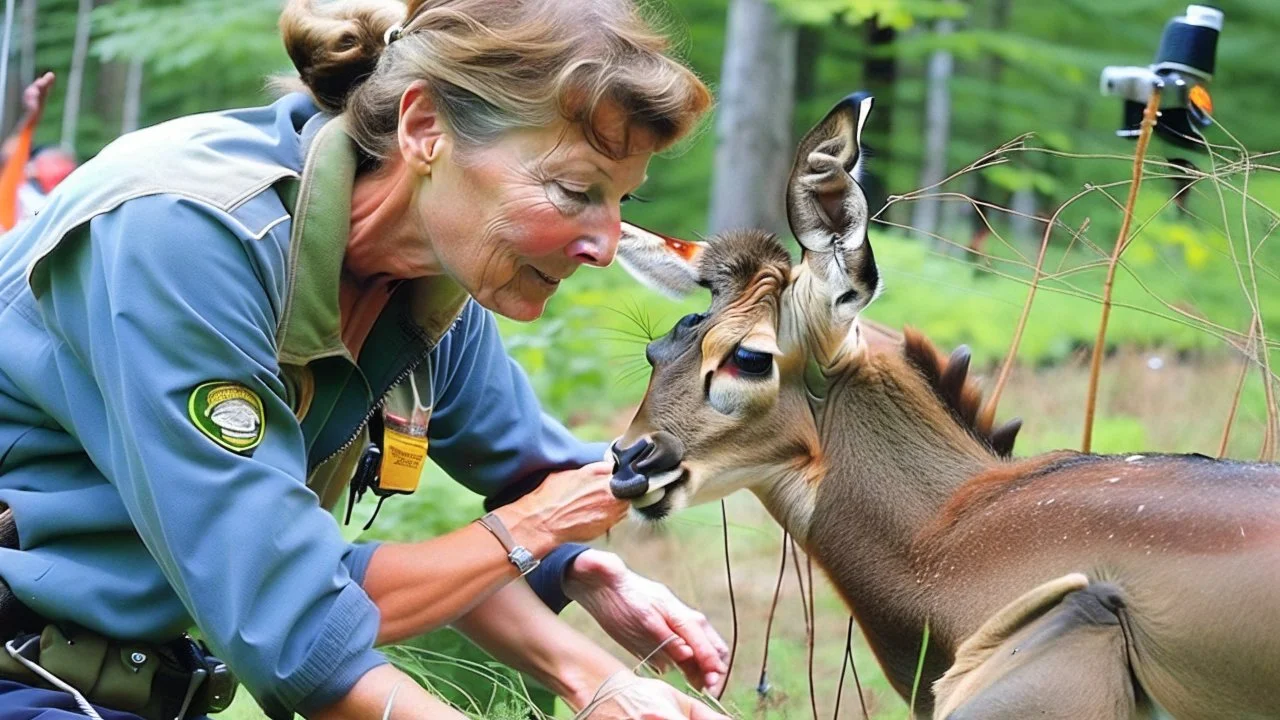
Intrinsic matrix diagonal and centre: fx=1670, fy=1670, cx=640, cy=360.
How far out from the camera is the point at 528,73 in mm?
3439

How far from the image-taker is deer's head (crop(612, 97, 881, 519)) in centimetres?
419

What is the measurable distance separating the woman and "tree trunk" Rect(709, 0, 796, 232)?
27.8 ft

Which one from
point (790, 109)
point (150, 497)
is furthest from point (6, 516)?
point (790, 109)

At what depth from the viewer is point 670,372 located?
434 cm

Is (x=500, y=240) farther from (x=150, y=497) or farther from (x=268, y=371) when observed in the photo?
(x=150, y=497)

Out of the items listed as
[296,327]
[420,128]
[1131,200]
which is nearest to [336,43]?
[420,128]

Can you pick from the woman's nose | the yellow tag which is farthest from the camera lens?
the yellow tag

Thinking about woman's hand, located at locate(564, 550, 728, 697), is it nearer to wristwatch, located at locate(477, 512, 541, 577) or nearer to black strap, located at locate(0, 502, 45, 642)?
wristwatch, located at locate(477, 512, 541, 577)

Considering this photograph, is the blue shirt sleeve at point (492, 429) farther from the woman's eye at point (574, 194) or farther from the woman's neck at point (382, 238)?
the woman's eye at point (574, 194)

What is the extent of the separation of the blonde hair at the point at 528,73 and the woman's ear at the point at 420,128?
0.9 inches

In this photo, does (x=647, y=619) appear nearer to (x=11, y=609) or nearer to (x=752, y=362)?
(x=752, y=362)

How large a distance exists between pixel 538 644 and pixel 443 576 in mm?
633

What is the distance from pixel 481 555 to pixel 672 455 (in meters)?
0.77

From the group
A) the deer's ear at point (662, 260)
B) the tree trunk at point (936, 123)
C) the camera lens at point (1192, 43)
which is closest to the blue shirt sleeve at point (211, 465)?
the deer's ear at point (662, 260)
